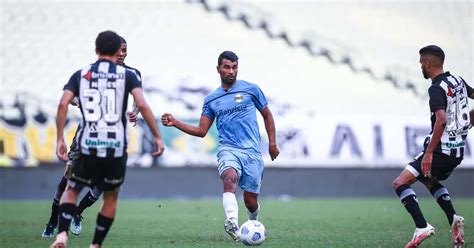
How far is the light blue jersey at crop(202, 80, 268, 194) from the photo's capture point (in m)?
11.9

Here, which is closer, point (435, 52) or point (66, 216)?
point (66, 216)

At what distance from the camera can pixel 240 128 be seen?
12.0m

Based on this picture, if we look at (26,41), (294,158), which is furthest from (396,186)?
(26,41)

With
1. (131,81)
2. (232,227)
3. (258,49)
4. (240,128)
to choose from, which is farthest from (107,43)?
(258,49)

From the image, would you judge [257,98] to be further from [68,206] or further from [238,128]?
[68,206]

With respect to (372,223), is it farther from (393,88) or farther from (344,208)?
(393,88)

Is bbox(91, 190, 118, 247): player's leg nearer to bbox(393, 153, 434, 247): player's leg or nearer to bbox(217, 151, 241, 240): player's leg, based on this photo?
bbox(217, 151, 241, 240): player's leg

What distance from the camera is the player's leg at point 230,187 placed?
11.3m

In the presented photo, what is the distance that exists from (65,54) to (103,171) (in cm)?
2004

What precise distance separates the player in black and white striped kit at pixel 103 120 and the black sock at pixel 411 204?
3.19m

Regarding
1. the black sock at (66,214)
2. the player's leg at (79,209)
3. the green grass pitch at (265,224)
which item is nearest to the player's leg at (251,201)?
the green grass pitch at (265,224)

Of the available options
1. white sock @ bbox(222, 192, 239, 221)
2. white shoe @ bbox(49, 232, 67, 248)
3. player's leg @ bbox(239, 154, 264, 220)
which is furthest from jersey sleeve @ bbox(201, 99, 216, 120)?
white shoe @ bbox(49, 232, 67, 248)

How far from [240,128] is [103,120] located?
126 inches

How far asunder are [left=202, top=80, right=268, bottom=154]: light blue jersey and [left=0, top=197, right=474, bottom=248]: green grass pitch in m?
1.22
